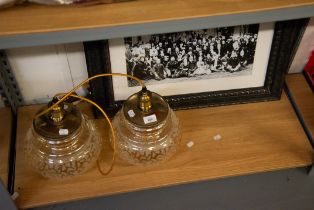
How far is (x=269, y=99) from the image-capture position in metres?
1.15

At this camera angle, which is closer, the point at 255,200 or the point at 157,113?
the point at 157,113

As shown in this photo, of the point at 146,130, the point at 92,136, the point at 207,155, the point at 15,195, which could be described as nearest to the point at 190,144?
the point at 207,155

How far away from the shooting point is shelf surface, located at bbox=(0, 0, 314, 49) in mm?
620

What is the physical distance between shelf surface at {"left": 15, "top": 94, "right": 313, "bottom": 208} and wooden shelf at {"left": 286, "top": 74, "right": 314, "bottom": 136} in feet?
0.10

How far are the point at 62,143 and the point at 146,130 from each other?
0.21 metres

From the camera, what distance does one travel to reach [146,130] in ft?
3.14

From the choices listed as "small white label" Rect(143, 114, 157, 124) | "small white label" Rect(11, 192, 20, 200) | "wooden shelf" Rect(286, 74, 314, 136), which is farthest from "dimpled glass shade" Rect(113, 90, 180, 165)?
"wooden shelf" Rect(286, 74, 314, 136)

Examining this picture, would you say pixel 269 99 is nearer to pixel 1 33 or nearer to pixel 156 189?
pixel 156 189

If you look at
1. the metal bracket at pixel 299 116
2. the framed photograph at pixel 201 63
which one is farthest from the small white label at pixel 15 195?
the metal bracket at pixel 299 116

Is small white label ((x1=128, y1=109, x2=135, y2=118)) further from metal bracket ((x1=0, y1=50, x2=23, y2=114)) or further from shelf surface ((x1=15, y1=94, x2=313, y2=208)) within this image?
metal bracket ((x1=0, y1=50, x2=23, y2=114))

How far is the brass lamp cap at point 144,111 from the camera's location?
3.07ft

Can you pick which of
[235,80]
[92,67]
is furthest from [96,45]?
[235,80]

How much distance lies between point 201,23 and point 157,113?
Result: 345 millimetres

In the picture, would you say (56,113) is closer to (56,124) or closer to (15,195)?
(56,124)
